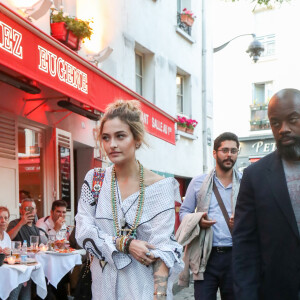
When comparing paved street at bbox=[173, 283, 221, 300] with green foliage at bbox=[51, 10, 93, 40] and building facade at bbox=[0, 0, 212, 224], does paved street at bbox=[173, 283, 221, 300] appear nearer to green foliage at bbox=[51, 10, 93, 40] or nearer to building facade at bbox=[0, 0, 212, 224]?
building facade at bbox=[0, 0, 212, 224]

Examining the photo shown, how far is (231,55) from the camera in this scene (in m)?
28.7

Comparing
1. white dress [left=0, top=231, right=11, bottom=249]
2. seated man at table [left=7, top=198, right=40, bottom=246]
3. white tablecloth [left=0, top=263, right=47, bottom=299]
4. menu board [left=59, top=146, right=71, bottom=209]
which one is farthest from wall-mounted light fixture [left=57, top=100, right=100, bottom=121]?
white tablecloth [left=0, top=263, right=47, bottom=299]

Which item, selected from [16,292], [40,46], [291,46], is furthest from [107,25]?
[291,46]

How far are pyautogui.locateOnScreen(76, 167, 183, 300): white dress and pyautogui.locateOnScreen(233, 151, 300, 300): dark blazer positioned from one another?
368 mm

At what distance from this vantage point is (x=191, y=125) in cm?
1753

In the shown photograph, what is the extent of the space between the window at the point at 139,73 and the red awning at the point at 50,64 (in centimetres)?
499

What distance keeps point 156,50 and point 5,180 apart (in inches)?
294

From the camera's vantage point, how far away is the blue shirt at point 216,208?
5184 millimetres

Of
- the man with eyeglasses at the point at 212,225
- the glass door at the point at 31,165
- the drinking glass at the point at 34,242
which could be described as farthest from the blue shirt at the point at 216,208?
the glass door at the point at 31,165

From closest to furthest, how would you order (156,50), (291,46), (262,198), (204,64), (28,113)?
(262,198) → (28,113) → (156,50) → (204,64) → (291,46)

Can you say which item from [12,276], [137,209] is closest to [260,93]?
[12,276]

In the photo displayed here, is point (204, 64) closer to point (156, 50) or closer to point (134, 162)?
point (156, 50)

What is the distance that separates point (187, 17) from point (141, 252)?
15.2 metres

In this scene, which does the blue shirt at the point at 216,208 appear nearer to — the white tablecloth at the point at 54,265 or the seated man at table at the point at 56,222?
the white tablecloth at the point at 54,265
